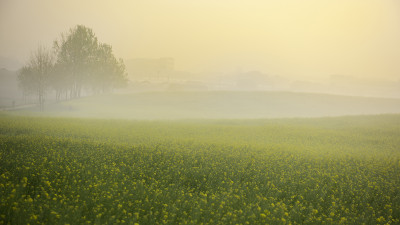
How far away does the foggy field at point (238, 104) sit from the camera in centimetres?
5300

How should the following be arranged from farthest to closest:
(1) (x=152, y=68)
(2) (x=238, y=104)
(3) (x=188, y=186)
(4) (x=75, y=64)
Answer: (1) (x=152, y=68), (2) (x=238, y=104), (4) (x=75, y=64), (3) (x=188, y=186)

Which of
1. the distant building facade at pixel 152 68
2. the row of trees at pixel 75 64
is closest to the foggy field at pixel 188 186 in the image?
the row of trees at pixel 75 64

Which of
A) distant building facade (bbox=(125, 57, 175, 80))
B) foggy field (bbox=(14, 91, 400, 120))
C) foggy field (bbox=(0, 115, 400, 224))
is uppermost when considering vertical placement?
distant building facade (bbox=(125, 57, 175, 80))

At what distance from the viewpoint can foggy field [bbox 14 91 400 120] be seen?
53.0 metres

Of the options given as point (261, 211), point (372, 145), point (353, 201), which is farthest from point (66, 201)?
point (372, 145)

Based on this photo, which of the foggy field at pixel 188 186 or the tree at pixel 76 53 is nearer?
the foggy field at pixel 188 186

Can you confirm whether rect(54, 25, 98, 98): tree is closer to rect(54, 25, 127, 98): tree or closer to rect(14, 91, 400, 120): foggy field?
rect(54, 25, 127, 98): tree

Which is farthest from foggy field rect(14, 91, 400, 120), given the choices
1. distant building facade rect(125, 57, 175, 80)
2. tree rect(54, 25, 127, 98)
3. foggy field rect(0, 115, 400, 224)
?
distant building facade rect(125, 57, 175, 80)

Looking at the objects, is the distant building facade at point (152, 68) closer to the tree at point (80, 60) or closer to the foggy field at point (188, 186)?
the tree at point (80, 60)

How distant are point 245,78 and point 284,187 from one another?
128680 mm

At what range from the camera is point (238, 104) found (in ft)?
213

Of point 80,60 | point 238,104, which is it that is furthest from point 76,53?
point 238,104

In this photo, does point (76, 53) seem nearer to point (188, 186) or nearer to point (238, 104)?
point (238, 104)

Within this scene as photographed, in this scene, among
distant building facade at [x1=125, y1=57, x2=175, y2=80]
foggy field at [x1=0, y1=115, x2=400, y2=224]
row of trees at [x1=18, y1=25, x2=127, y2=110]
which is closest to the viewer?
foggy field at [x1=0, y1=115, x2=400, y2=224]
